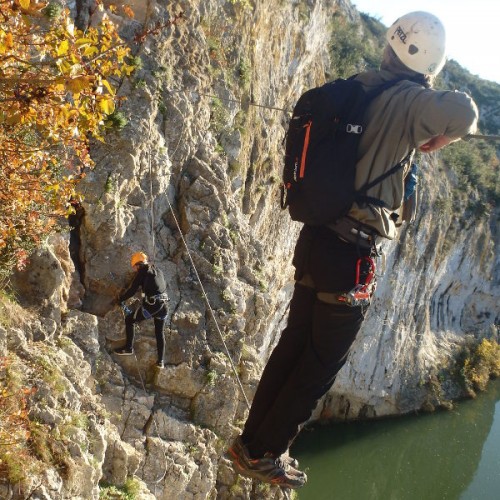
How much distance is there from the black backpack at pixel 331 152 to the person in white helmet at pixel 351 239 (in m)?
0.07

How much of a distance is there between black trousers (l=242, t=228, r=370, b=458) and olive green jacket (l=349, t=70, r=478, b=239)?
31 centimetres

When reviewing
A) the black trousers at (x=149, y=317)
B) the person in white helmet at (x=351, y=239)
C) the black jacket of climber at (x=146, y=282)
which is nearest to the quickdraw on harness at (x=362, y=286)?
the person in white helmet at (x=351, y=239)

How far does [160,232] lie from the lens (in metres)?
9.69

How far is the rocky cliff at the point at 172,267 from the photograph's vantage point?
7246 millimetres

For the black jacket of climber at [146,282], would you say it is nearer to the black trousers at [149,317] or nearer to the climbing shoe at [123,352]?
the black trousers at [149,317]

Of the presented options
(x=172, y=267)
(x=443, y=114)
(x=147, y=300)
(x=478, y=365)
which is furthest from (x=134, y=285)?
(x=478, y=365)

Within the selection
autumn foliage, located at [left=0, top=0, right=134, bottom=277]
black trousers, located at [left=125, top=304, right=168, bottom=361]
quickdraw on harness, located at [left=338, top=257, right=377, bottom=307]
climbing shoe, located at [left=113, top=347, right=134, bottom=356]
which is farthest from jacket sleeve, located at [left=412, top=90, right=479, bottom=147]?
climbing shoe, located at [left=113, top=347, right=134, bottom=356]

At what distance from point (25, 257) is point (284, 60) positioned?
10026mm

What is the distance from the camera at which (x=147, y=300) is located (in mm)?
8367

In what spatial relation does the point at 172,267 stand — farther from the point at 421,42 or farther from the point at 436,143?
the point at 421,42

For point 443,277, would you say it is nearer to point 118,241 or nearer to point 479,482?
point 479,482

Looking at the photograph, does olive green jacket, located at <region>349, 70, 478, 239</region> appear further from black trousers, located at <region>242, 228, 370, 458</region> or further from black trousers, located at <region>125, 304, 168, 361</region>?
black trousers, located at <region>125, 304, 168, 361</region>

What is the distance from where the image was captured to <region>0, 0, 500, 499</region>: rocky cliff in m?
7.25

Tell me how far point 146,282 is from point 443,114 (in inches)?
244
